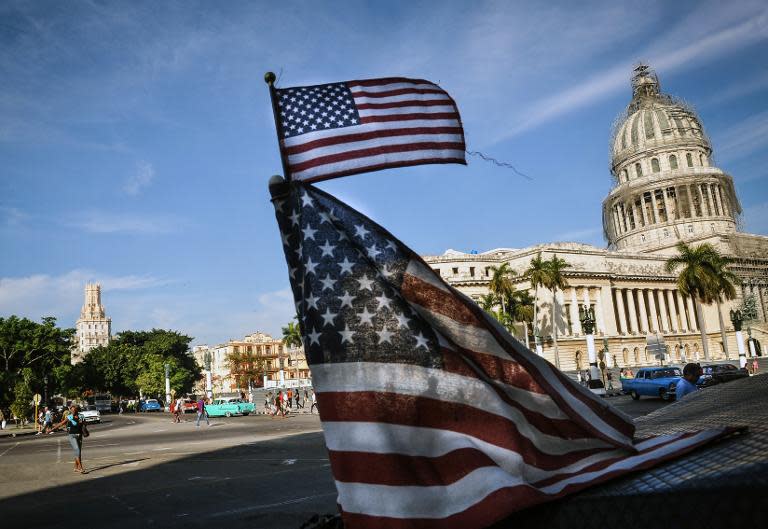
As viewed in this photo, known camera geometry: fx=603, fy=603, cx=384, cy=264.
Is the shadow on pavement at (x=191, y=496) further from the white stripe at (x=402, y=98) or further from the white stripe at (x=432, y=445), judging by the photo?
the white stripe at (x=402, y=98)

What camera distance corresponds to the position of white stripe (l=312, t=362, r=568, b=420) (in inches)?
100

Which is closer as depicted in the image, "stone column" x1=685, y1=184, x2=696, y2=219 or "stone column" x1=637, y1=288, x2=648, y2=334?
"stone column" x1=637, y1=288, x2=648, y2=334

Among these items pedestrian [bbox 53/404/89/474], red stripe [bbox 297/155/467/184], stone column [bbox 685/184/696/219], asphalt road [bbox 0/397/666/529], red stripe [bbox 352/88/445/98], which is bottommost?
asphalt road [bbox 0/397/666/529]

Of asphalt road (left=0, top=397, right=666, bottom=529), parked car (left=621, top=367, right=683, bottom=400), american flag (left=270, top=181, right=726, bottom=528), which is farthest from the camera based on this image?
parked car (left=621, top=367, right=683, bottom=400)

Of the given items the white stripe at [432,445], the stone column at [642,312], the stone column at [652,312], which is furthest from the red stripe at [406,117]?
the stone column at [652,312]

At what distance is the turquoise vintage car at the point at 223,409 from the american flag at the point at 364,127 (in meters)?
46.1

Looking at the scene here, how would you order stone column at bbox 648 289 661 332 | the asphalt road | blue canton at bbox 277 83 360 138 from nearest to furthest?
blue canton at bbox 277 83 360 138, the asphalt road, stone column at bbox 648 289 661 332

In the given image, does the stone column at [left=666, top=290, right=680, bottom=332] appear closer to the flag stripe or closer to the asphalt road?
the asphalt road

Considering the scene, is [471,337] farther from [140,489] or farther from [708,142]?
[708,142]

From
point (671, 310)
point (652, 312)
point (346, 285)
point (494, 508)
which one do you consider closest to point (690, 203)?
point (671, 310)

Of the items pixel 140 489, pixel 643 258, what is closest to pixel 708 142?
pixel 643 258

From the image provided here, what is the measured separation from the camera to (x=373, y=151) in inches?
140

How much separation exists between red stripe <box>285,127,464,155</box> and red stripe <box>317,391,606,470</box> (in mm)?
1499

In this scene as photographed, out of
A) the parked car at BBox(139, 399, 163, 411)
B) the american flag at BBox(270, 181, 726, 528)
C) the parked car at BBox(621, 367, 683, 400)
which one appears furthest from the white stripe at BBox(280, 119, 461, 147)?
the parked car at BBox(139, 399, 163, 411)
